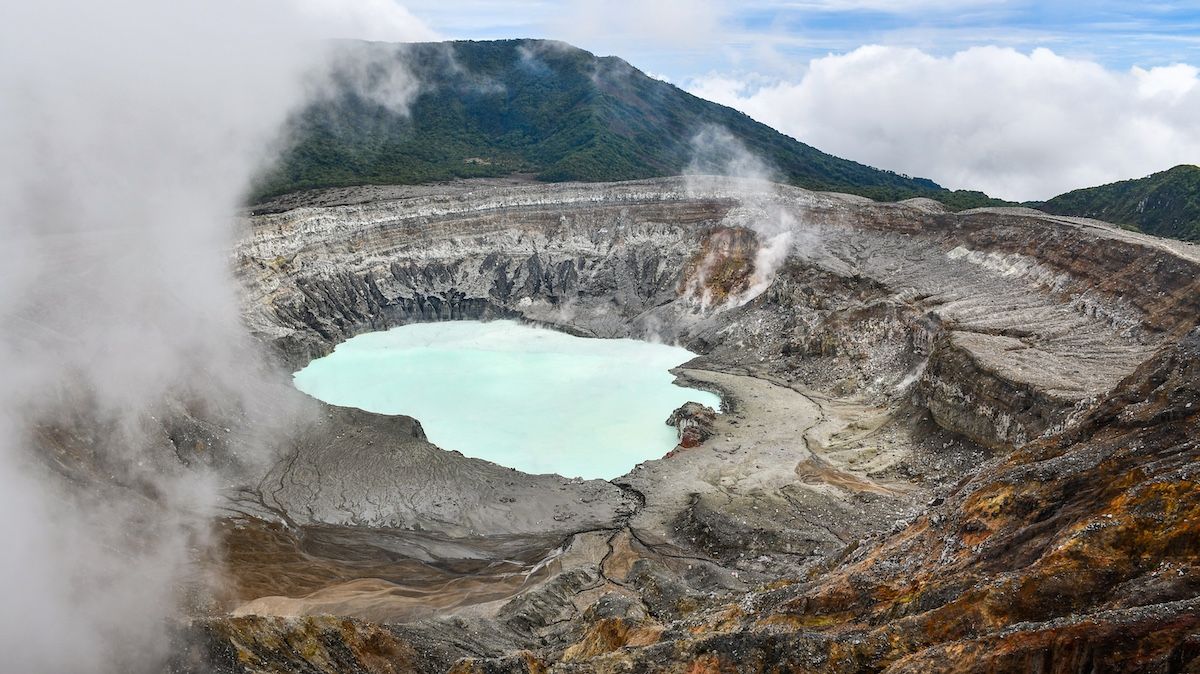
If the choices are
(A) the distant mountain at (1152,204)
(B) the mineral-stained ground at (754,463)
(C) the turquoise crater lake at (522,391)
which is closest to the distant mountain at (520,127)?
(A) the distant mountain at (1152,204)

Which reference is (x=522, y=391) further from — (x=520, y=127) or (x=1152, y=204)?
(x=520, y=127)

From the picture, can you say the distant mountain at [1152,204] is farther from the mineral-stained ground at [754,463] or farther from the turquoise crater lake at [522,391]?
the turquoise crater lake at [522,391]

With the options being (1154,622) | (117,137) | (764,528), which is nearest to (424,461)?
(764,528)

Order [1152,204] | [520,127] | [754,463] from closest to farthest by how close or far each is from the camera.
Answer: [754,463]
[1152,204]
[520,127]

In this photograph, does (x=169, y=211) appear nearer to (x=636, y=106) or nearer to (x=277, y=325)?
(x=277, y=325)

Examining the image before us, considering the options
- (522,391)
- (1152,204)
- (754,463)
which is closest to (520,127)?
(522,391)
